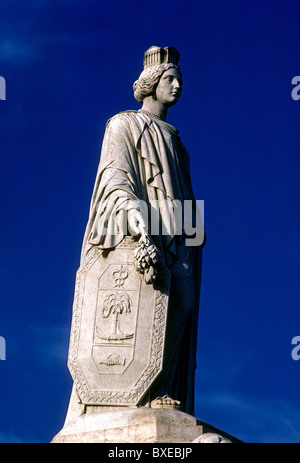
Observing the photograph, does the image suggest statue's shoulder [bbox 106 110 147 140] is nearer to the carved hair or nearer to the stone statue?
the stone statue

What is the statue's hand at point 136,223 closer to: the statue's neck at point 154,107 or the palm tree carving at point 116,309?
the palm tree carving at point 116,309

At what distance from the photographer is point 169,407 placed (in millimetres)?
16969

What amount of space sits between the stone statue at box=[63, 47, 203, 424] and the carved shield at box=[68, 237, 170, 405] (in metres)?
0.01

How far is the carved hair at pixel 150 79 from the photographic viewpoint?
19.8 m

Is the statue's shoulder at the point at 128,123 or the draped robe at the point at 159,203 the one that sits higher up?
the statue's shoulder at the point at 128,123

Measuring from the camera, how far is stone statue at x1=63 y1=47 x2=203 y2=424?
17.5m

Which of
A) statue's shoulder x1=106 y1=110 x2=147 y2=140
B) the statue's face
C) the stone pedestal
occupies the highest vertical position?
the statue's face

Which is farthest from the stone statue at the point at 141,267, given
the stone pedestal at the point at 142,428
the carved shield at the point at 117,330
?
the stone pedestal at the point at 142,428

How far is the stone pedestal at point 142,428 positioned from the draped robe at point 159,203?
80 cm

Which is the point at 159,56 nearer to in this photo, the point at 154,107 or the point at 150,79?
the point at 150,79

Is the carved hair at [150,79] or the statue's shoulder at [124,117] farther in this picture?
the carved hair at [150,79]

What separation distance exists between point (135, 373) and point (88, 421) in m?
0.93

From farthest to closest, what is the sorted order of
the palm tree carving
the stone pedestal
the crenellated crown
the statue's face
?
the crenellated crown < the statue's face < the palm tree carving < the stone pedestal

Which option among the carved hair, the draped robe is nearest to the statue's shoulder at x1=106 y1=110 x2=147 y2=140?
the draped robe
